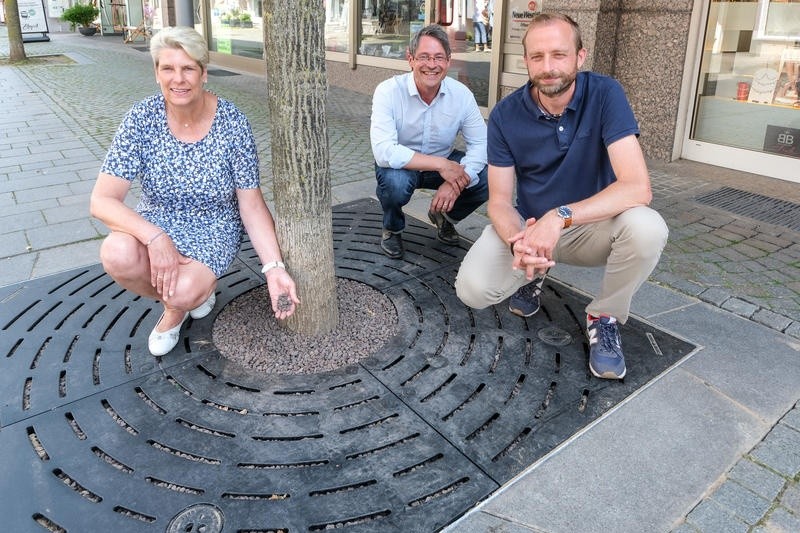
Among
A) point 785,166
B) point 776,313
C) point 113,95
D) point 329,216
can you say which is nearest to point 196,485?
point 329,216

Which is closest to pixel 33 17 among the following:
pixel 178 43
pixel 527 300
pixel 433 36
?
pixel 433 36

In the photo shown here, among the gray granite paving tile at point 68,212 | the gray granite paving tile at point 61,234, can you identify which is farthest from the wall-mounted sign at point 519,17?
the gray granite paving tile at point 61,234

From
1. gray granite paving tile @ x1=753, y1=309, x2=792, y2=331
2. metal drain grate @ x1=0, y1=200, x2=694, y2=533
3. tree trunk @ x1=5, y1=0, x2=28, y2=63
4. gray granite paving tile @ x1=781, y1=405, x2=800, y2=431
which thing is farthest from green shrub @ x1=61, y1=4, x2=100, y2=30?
gray granite paving tile @ x1=781, y1=405, x2=800, y2=431

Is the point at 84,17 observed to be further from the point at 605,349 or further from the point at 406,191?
the point at 605,349

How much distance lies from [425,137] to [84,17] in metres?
31.1

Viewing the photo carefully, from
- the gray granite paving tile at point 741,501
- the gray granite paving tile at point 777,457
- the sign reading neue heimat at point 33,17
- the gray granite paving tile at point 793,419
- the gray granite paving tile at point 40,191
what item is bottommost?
the gray granite paving tile at point 741,501

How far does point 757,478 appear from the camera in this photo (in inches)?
90.3

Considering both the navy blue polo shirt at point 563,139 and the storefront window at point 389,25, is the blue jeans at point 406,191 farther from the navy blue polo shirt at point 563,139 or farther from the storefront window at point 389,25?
the storefront window at point 389,25

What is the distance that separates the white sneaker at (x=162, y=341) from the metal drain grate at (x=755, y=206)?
4.31 meters

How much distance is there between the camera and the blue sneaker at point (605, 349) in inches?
112

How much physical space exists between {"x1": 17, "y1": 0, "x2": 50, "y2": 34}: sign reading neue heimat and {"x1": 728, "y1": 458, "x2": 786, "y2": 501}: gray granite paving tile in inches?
1033

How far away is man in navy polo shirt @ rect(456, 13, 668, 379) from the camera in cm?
277

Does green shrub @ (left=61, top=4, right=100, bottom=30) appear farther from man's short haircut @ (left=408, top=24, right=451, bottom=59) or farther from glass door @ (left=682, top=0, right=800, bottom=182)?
man's short haircut @ (left=408, top=24, right=451, bottom=59)

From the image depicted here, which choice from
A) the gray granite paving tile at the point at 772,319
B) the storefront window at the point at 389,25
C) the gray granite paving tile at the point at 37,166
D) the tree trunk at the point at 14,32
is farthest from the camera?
the tree trunk at the point at 14,32
